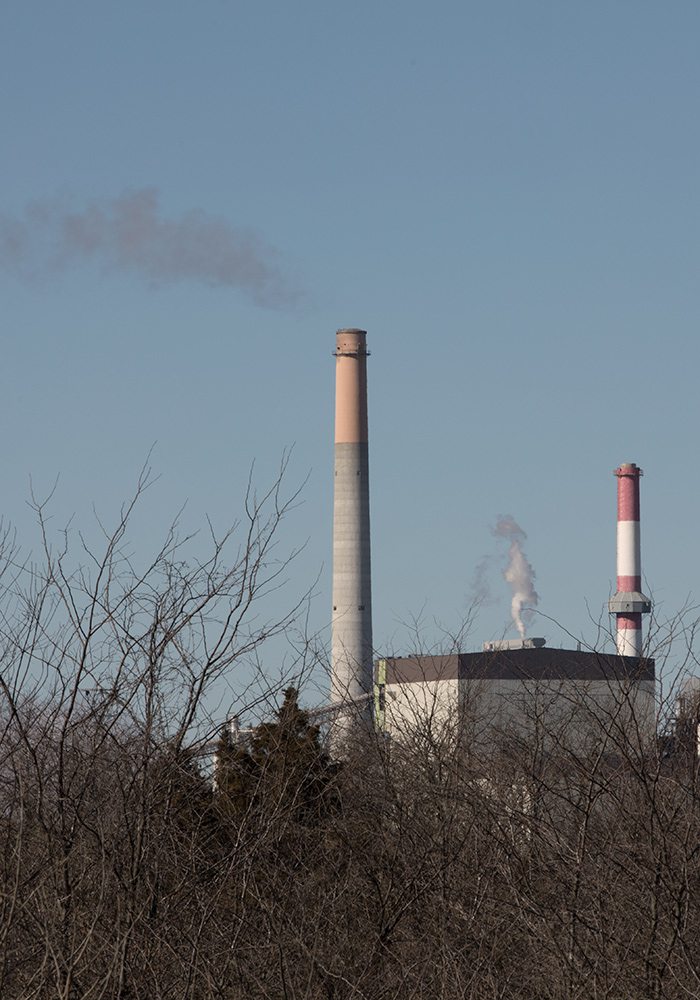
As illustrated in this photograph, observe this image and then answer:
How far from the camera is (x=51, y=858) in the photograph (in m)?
5.05

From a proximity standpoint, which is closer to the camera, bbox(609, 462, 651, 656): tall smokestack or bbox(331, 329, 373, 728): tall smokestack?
bbox(331, 329, 373, 728): tall smokestack

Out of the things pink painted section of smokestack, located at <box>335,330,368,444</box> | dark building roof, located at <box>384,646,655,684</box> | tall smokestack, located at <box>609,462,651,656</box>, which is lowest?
dark building roof, located at <box>384,646,655,684</box>

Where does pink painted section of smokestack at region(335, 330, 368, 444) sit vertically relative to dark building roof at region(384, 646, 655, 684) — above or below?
above

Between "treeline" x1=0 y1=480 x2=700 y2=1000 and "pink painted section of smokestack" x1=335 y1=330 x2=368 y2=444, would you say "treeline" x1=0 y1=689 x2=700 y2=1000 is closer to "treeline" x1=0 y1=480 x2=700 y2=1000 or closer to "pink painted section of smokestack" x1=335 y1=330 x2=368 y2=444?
"treeline" x1=0 y1=480 x2=700 y2=1000

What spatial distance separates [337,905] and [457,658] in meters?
26.8

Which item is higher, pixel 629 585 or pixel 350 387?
pixel 350 387

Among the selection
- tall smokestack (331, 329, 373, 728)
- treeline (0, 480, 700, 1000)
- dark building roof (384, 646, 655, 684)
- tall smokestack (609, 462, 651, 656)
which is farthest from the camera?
tall smokestack (609, 462, 651, 656)

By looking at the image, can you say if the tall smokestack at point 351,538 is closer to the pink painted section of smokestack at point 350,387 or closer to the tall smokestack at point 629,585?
the pink painted section of smokestack at point 350,387

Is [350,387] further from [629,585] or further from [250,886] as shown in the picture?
[250,886]

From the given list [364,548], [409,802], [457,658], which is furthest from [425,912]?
[364,548]

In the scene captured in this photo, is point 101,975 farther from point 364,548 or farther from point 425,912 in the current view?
point 364,548

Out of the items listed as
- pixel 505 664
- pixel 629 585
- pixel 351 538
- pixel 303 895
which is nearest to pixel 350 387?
pixel 351 538

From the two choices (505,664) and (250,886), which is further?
(505,664)

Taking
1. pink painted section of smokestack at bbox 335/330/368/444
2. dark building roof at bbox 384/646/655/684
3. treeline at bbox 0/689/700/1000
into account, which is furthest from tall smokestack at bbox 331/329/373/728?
treeline at bbox 0/689/700/1000
